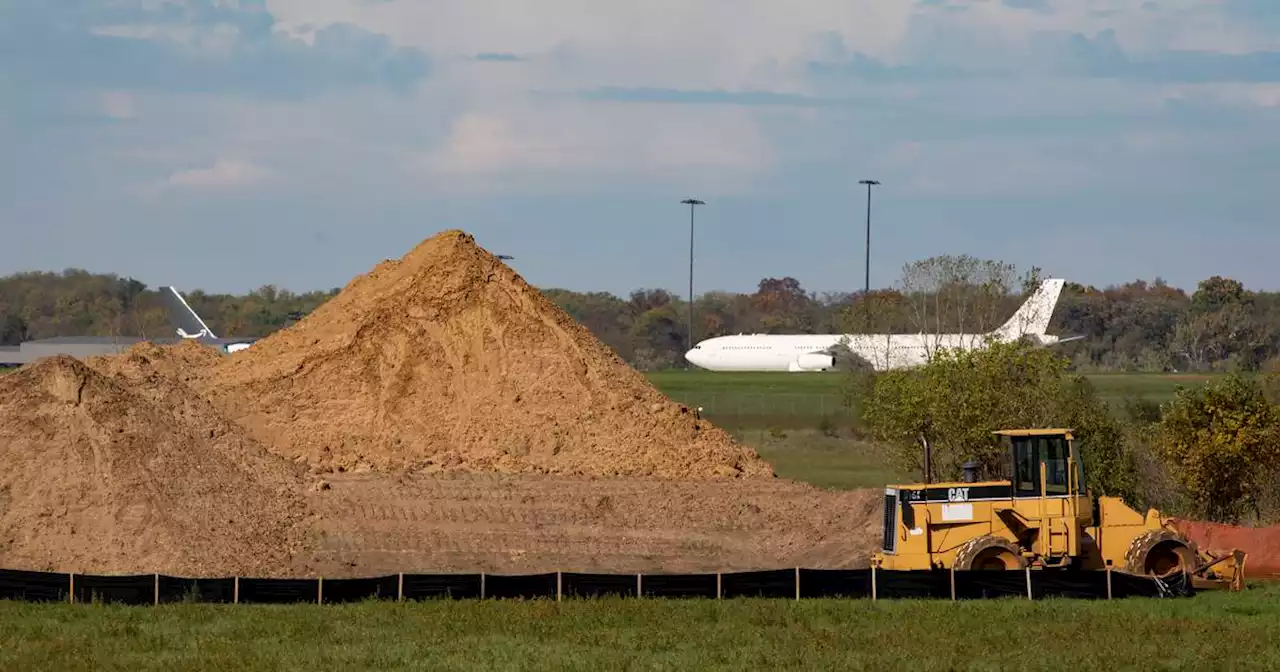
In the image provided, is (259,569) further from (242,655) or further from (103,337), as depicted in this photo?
(103,337)

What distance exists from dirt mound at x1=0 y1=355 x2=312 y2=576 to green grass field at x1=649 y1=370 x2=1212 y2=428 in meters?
33.1

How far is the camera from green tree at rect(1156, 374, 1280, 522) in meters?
41.8

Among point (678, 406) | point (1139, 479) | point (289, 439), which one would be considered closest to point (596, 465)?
point (678, 406)

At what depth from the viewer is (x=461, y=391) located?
1836 inches

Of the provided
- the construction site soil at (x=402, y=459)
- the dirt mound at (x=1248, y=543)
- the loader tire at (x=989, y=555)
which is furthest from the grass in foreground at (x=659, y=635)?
the construction site soil at (x=402, y=459)

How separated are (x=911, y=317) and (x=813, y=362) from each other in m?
51.0

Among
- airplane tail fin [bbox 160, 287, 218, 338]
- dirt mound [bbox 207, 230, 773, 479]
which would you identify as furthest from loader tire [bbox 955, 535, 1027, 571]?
airplane tail fin [bbox 160, 287, 218, 338]

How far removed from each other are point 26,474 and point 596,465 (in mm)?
14164

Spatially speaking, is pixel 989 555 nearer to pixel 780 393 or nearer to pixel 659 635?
pixel 659 635

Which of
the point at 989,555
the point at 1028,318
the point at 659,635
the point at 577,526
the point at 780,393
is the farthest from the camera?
the point at 780,393

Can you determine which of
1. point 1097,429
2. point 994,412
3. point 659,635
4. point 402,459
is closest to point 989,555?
point 659,635

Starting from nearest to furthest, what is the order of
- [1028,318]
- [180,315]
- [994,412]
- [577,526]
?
[577,526], [994,412], [1028,318], [180,315]

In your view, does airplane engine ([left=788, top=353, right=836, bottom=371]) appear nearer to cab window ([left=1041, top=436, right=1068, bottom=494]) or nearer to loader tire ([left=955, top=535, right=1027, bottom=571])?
cab window ([left=1041, top=436, right=1068, bottom=494])

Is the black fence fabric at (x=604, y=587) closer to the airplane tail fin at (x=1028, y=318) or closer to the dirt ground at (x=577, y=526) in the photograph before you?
the dirt ground at (x=577, y=526)
